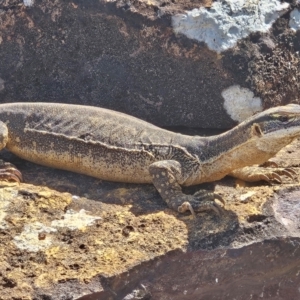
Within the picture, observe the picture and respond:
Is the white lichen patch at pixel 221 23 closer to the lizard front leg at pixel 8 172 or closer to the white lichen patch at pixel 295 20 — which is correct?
the white lichen patch at pixel 295 20

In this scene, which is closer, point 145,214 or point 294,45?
point 145,214

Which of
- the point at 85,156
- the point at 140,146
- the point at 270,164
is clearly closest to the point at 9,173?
the point at 85,156

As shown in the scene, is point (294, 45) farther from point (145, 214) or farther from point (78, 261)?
point (78, 261)

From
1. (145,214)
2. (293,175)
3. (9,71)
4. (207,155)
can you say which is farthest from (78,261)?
(9,71)

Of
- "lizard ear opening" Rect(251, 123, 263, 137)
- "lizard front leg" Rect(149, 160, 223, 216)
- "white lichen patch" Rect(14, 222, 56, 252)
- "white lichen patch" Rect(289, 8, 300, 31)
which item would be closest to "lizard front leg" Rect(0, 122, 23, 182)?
"white lichen patch" Rect(14, 222, 56, 252)

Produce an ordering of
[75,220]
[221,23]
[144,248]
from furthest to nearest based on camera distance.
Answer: [221,23] → [75,220] → [144,248]

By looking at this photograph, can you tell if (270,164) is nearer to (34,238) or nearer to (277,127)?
(277,127)

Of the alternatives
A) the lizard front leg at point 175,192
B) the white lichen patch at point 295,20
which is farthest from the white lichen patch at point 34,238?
the white lichen patch at point 295,20
